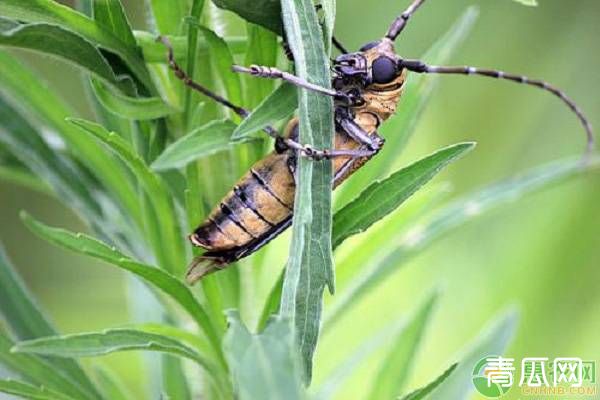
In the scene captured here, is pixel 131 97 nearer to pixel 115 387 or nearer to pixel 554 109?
pixel 115 387

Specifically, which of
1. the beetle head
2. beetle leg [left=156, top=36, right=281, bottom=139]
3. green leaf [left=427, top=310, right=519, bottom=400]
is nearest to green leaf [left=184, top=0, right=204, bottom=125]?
beetle leg [left=156, top=36, right=281, bottom=139]

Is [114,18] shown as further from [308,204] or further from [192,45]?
[308,204]

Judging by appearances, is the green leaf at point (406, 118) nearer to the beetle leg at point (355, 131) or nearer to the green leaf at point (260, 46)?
the beetle leg at point (355, 131)

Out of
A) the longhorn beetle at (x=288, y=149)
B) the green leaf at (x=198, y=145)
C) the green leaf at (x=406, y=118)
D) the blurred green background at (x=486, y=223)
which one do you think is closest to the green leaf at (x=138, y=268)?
the longhorn beetle at (x=288, y=149)

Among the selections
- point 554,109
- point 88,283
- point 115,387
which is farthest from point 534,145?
point 115,387

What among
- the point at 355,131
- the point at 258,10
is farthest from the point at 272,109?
the point at 355,131
